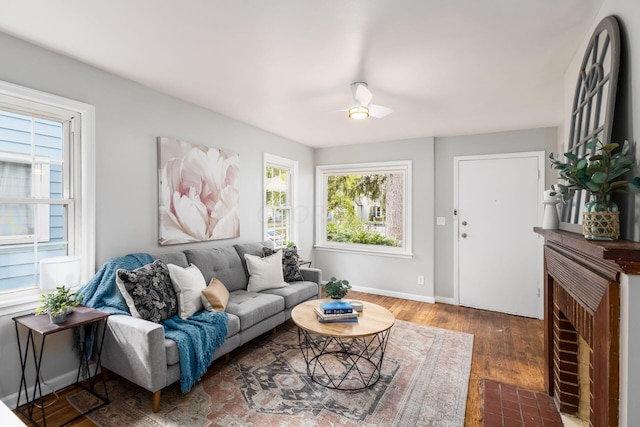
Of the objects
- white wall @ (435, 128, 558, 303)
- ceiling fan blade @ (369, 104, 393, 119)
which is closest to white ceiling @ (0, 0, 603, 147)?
ceiling fan blade @ (369, 104, 393, 119)

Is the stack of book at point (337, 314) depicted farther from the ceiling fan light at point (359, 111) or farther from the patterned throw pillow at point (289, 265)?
the ceiling fan light at point (359, 111)

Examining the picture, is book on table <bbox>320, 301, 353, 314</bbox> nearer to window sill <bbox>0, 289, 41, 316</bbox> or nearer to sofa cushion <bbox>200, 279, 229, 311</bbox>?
sofa cushion <bbox>200, 279, 229, 311</bbox>

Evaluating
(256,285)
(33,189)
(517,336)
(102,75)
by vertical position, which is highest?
(102,75)

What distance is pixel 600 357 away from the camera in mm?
1188

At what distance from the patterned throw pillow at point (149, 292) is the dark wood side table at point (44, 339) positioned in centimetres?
20

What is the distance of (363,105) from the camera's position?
8.91ft

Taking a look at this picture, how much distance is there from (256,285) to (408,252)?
2.44m

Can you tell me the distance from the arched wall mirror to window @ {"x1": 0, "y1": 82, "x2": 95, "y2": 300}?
3.26m

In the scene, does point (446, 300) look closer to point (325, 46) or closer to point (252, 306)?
point (252, 306)

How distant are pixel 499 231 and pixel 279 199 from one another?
3.12 meters

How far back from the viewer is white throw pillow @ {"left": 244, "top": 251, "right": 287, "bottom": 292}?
344cm

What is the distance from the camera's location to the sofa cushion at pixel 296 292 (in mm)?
3338

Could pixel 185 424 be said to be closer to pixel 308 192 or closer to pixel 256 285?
pixel 256 285

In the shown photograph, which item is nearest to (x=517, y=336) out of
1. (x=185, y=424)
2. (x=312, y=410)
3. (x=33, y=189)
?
(x=312, y=410)
